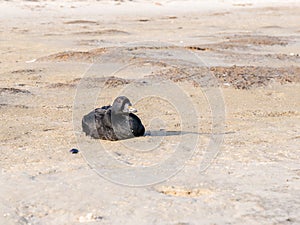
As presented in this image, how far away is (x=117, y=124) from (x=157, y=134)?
0.72 metres

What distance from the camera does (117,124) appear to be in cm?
789

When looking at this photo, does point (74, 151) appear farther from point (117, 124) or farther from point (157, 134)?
point (157, 134)

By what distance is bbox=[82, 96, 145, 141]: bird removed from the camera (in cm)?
788

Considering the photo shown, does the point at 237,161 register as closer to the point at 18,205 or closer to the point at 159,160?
the point at 159,160

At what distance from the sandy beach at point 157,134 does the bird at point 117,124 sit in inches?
5.4

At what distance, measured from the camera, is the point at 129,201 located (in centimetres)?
573

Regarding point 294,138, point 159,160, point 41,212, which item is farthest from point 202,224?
point 294,138

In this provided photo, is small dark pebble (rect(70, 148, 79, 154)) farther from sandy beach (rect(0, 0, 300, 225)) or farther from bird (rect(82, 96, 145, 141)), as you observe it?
bird (rect(82, 96, 145, 141))

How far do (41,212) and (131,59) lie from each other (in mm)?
10472

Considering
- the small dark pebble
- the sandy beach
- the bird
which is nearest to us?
the sandy beach

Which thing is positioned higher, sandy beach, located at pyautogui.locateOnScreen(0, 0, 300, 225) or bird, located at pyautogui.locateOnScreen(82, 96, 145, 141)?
bird, located at pyautogui.locateOnScreen(82, 96, 145, 141)

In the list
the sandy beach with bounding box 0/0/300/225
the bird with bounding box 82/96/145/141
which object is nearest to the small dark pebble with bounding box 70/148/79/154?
the sandy beach with bounding box 0/0/300/225

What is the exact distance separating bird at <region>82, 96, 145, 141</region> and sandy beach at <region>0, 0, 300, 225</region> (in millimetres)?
136

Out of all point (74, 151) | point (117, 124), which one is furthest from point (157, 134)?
point (74, 151)
